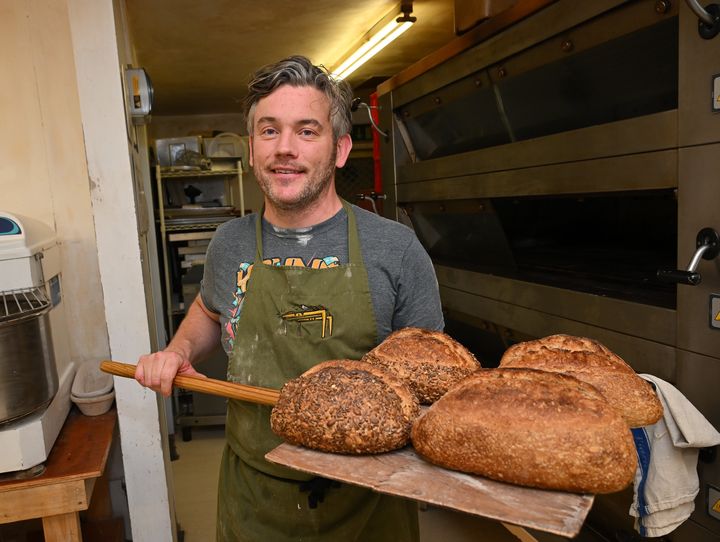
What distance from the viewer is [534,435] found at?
78 centimetres

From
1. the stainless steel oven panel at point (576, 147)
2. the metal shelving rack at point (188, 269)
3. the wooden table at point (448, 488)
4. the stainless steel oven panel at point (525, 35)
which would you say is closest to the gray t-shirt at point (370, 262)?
the wooden table at point (448, 488)

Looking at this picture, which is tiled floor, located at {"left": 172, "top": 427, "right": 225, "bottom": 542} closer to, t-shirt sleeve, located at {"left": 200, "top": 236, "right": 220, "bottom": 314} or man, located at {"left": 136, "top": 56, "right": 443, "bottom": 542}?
man, located at {"left": 136, "top": 56, "right": 443, "bottom": 542}

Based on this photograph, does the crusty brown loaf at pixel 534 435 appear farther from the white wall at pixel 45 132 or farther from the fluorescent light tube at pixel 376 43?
the fluorescent light tube at pixel 376 43

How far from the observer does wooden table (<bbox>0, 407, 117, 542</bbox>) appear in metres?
1.67

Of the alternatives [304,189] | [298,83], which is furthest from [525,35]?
[304,189]

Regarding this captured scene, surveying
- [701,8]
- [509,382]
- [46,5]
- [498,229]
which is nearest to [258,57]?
[46,5]

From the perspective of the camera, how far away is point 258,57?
191 inches

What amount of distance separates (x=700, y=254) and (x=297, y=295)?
0.96 meters

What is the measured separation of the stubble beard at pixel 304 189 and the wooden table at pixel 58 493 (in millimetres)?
1028

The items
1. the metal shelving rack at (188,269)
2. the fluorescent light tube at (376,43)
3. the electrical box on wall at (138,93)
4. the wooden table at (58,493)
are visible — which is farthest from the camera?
the metal shelving rack at (188,269)

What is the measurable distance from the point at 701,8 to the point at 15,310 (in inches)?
77.6

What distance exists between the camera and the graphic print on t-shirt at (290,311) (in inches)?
52.5

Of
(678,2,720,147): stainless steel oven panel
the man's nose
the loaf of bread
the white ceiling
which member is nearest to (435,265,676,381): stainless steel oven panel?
(678,2,720,147): stainless steel oven panel

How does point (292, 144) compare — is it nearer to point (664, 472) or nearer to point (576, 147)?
point (576, 147)
